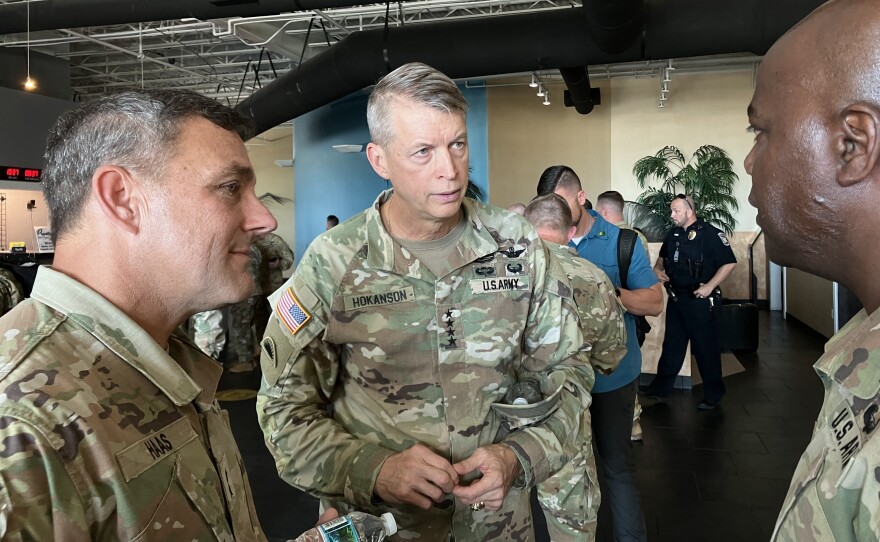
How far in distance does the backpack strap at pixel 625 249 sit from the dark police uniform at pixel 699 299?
95.7 inches

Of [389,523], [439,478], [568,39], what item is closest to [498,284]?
[439,478]

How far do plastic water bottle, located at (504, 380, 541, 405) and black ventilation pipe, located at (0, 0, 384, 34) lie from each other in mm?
4057

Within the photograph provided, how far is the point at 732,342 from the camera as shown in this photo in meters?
7.75

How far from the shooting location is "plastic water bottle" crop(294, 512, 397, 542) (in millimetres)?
1044

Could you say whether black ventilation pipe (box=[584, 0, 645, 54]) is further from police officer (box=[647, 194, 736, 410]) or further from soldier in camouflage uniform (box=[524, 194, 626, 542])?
soldier in camouflage uniform (box=[524, 194, 626, 542])

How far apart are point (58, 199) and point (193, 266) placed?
8.3 inches

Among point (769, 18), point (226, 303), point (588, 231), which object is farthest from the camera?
point (769, 18)

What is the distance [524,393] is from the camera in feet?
5.27

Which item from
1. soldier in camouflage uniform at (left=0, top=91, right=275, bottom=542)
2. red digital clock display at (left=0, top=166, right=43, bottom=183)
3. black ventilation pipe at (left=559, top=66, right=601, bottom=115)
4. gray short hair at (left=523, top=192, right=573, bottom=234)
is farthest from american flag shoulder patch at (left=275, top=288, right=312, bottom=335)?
red digital clock display at (left=0, top=166, right=43, bottom=183)

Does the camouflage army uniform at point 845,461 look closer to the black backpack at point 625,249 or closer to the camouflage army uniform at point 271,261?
the black backpack at point 625,249

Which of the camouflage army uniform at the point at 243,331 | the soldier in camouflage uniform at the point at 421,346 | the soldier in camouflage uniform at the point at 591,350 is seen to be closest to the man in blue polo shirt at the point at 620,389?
the soldier in camouflage uniform at the point at 591,350

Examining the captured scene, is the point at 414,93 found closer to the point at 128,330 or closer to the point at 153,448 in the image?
the point at 128,330

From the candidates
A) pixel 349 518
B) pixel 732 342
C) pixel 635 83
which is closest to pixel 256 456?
pixel 349 518

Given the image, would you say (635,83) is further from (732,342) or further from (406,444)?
(406,444)
